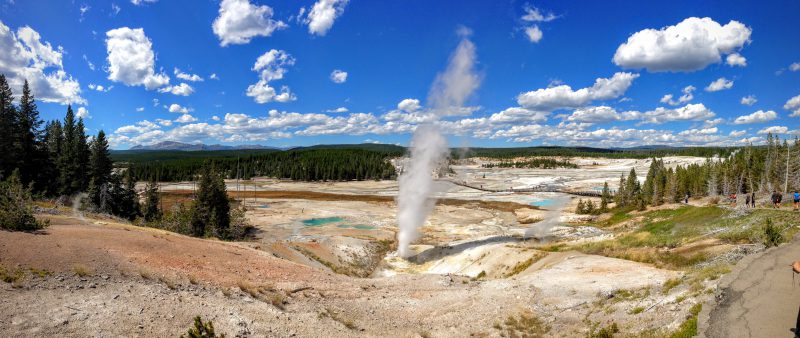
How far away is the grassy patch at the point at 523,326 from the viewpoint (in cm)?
1462

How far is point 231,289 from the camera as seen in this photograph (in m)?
17.4

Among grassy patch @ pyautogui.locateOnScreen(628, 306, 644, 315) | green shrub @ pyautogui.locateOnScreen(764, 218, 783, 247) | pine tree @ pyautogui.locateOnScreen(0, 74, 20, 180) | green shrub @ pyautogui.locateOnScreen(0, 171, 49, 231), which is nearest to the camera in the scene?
grassy patch @ pyautogui.locateOnScreen(628, 306, 644, 315)

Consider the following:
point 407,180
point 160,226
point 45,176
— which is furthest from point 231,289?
point 45,176

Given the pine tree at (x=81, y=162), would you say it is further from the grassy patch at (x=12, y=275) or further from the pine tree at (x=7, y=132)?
the grassy patch at (x=12, y=275)

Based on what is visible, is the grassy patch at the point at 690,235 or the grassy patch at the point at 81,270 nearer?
the grassy patch at the point at 81,270

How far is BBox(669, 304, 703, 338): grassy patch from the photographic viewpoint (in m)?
10.2

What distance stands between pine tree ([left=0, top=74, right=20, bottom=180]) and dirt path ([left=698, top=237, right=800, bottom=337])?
66.1 meters

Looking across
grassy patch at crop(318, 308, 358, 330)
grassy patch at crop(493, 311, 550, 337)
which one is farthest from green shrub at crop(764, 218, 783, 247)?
grassy patch at crop(318, 308, 358, 330)

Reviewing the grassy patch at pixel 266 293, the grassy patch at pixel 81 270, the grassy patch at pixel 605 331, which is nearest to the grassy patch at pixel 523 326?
the grassy patch at pixel 605 331

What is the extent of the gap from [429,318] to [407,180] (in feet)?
86.7

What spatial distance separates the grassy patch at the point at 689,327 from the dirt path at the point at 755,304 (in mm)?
170

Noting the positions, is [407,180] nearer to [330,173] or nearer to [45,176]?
[45,176]

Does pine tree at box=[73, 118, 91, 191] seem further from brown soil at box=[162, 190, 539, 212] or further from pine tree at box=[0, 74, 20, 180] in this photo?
brown soil at box=[162, 190, 539, 212]

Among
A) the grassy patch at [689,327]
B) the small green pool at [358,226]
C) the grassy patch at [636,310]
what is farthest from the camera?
the small green pool at [358,226]
